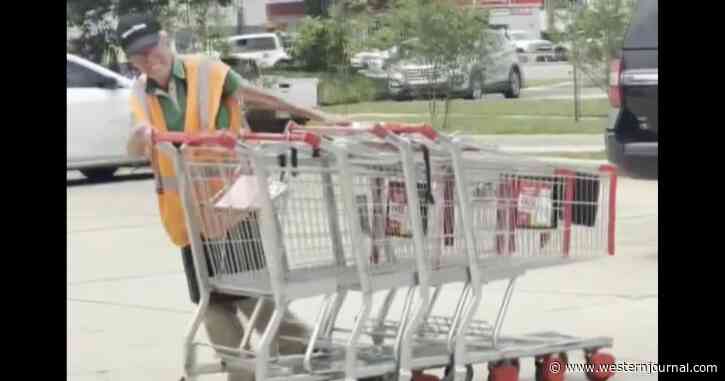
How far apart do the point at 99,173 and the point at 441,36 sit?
9.62 metres

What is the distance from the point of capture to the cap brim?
6227 millimetres

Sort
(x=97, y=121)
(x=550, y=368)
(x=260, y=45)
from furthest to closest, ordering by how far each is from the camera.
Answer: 1. (x=260, y=45)
2. (x=97, y=121)
3. (x=550, y=368)

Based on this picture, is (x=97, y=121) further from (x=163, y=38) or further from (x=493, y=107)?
(x=493, y=107)

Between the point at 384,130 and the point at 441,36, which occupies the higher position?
the point at 441,36

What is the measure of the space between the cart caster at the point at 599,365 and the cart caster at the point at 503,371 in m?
0.45

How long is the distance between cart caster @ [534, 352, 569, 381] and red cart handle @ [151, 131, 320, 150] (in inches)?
63.3

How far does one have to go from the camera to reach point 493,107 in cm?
3066

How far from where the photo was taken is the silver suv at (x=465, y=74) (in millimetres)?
27531

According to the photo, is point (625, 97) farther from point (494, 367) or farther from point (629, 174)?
point (494, 367)

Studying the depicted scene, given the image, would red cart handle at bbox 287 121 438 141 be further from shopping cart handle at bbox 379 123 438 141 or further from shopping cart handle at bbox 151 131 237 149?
shopping cart handle at bbox 151 131 237 149

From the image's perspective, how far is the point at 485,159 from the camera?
20.8ft

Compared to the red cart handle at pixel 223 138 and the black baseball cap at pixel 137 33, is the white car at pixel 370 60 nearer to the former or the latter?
the black baseball cap at pixel 137 33

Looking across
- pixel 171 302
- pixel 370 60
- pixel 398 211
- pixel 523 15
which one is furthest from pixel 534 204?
pixel 523 15

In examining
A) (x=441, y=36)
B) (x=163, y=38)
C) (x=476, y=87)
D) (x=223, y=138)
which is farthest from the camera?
(x=476, y=87)
